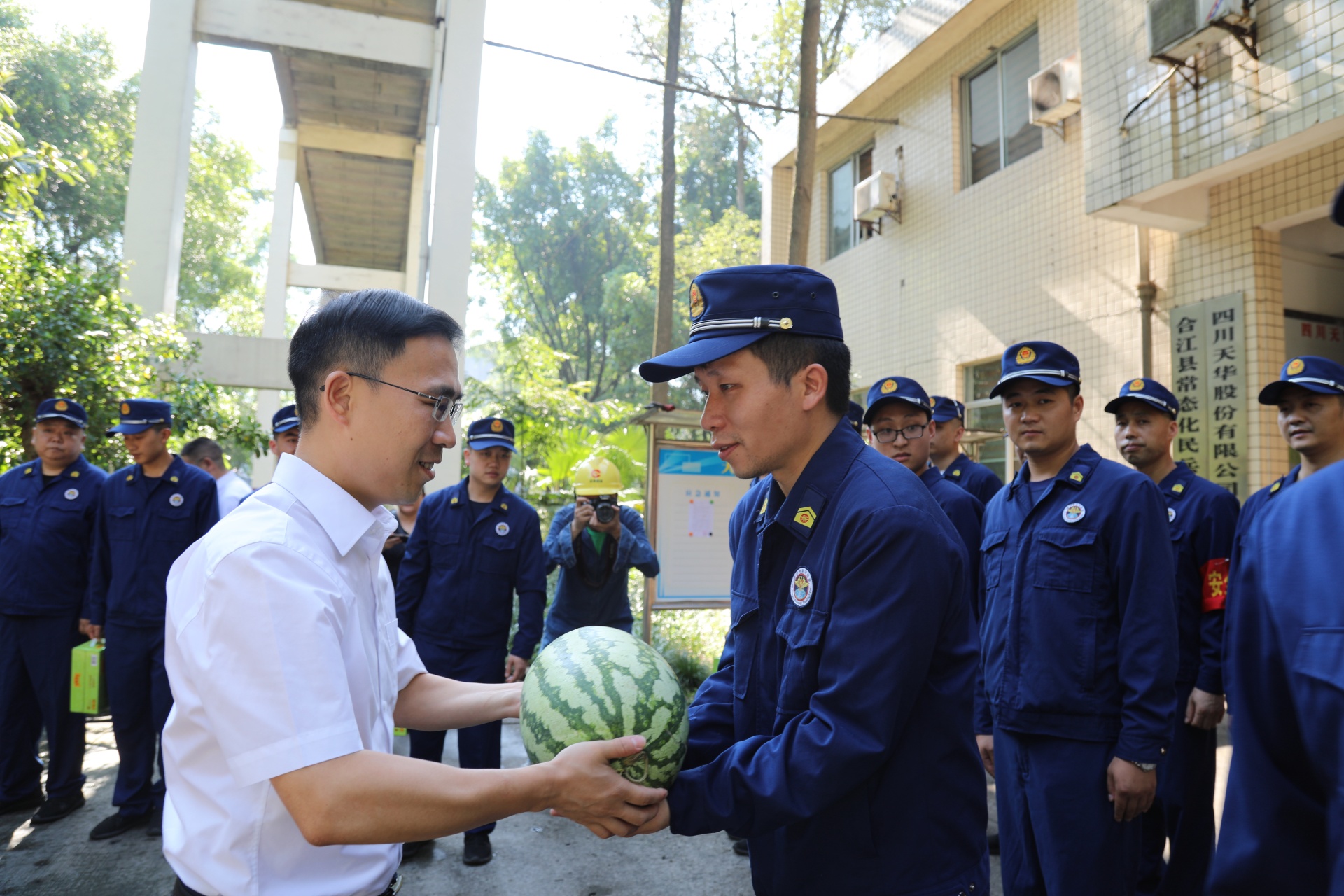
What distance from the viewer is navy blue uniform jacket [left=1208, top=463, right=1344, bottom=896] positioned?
100 centimetres

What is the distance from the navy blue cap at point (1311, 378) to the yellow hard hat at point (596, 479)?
3.96 meters

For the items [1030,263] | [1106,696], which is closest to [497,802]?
[1106,696]

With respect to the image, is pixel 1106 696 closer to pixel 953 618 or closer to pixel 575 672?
pixel 953 618

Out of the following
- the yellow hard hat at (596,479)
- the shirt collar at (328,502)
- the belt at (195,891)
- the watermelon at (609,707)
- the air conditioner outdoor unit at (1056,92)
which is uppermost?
the air conditioner outdoor unit at (1056,92)

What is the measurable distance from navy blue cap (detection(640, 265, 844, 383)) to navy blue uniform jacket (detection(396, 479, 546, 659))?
143 inches

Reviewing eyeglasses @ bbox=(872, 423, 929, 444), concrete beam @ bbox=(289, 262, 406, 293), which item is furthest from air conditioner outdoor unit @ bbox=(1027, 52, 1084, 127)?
concrete beam @ bbox=(289, 262, 406, 293)

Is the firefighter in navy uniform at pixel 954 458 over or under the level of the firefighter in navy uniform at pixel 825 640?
over

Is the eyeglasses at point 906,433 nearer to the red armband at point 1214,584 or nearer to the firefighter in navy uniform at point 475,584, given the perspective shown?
the red armband at point 1214,584

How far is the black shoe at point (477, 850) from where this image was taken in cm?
476

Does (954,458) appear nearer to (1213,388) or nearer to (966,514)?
(966,514)

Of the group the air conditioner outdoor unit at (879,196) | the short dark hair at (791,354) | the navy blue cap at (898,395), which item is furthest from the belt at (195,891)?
the air conditioner outdoor unit at (879,196)

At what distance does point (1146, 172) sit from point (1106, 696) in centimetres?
576

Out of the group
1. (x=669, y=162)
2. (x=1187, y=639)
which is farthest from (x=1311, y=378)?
(x=669, y=162)

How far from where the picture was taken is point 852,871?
5.90 feet
